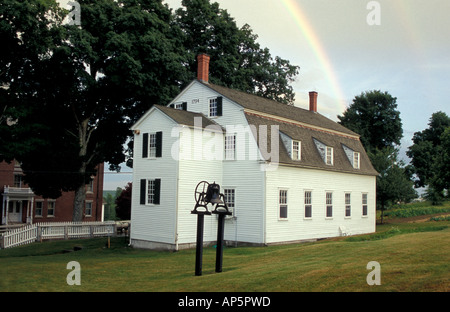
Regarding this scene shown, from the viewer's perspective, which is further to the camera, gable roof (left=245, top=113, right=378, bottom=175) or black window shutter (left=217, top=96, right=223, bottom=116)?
black window shutter (left=217, top=96, right=223, bottom=116)

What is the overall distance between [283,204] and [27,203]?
33291 millimetres

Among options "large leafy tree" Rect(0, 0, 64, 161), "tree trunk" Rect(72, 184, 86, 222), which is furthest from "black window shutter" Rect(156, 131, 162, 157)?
"tree trunk" Rect(72, 184, 86, 222)

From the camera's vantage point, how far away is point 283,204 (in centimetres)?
2533

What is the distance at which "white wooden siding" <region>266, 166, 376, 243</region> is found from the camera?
24.6 meters

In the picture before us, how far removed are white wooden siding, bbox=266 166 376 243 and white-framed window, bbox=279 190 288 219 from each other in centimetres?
30

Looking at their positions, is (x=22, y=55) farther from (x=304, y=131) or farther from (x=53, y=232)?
(x=304, y=131)

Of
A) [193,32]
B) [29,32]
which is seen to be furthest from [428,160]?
[29,32]

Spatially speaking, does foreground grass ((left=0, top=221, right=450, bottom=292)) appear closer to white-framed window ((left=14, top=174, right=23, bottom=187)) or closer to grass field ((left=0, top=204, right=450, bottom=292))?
grass field ((left=0, top=204, right=450, bottom=292))

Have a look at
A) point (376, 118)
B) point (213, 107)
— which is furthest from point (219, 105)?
point (376, 118)

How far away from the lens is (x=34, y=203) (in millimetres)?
47562

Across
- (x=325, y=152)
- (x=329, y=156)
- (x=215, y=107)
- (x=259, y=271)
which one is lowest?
(x=259, y=271)
